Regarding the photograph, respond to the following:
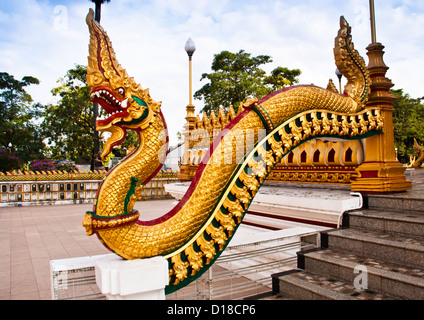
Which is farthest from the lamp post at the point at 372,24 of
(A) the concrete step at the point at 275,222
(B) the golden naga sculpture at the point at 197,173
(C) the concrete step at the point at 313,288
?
(C) the concrete step at the point at 313,288

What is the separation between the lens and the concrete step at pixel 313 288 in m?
2.27

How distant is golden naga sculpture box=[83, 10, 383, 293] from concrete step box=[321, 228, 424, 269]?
39.3 inches

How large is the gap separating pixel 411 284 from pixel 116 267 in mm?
1888

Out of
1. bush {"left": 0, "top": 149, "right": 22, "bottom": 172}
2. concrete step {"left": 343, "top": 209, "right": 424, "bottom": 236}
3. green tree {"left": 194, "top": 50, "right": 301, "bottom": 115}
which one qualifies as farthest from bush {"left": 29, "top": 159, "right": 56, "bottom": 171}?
concrete step {"left": 343, "top": 209, "right": 424, "bottom": 236}

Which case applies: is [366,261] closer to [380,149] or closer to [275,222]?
[275,222]

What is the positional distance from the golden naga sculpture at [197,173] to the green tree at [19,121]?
781 inches

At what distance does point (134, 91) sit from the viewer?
1.95 metres

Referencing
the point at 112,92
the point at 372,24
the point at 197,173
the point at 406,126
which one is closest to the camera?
the point at 112,92

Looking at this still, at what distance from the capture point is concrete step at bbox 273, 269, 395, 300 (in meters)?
2.27

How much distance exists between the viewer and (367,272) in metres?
2.39

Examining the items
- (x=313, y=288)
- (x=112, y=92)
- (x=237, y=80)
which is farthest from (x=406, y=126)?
(x=112, y=92)

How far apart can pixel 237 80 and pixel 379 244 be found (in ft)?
75.3

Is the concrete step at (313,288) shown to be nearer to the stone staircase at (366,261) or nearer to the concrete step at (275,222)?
the stone staircase at (366,261)
